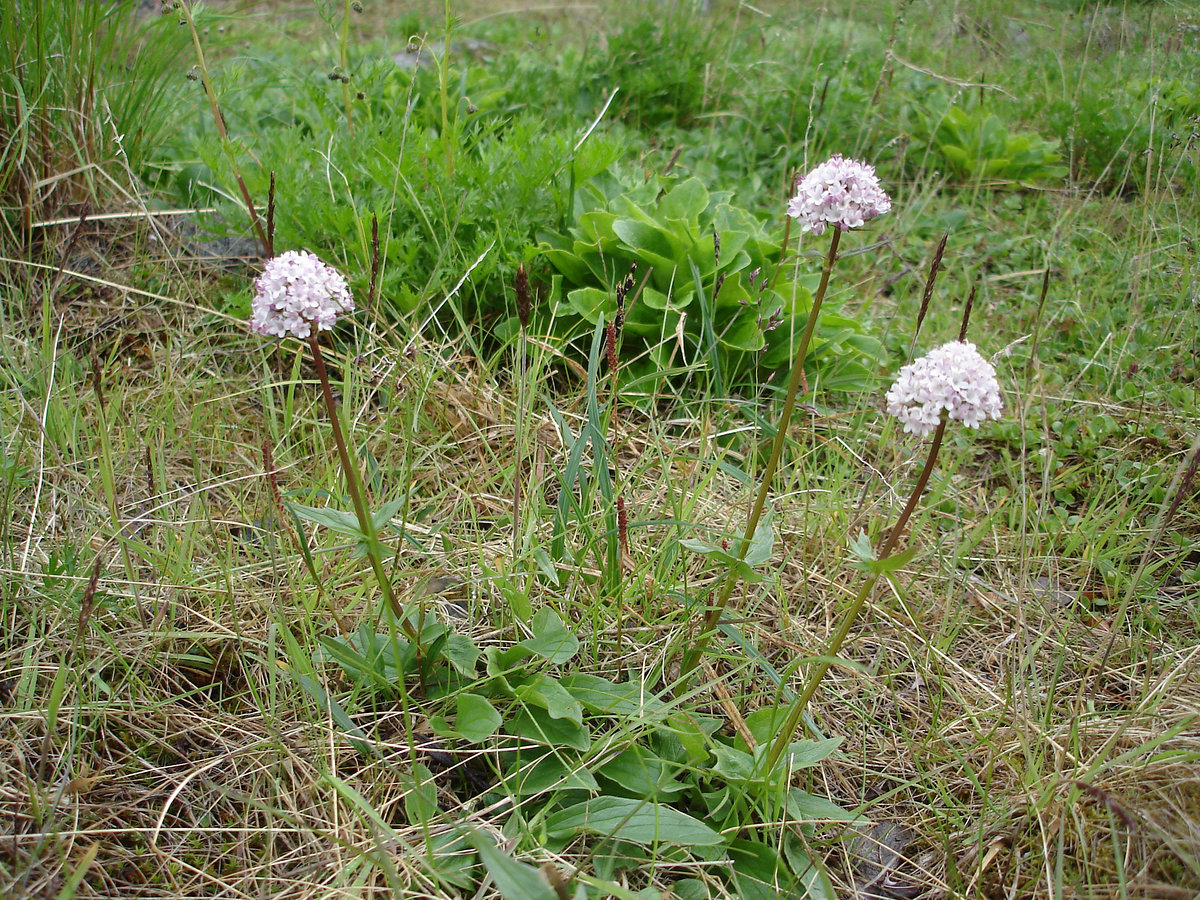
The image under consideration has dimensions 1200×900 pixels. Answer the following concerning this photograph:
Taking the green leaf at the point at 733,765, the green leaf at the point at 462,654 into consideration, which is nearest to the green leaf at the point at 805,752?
the green leaf at the point at 733,765

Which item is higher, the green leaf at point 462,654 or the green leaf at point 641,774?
the green leaf at point 462,654

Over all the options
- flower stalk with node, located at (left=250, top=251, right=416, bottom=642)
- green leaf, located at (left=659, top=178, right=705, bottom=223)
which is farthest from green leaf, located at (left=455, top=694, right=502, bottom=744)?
green leaf, located at (left=659, top=178, right=705, bottom=223)

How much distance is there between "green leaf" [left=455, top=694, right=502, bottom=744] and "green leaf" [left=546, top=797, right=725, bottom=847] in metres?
0.17

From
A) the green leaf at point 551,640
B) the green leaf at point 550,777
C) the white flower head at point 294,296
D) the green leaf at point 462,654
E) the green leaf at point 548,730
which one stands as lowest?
the green leaf at point 550,777

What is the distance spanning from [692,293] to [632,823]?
1.42 meters

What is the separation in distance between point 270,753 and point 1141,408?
2.24 m

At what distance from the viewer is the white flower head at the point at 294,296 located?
1193 mm

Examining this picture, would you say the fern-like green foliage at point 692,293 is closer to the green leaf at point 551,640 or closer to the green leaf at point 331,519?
the green leaf at point 551,640

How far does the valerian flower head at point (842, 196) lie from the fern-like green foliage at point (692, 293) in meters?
0.95

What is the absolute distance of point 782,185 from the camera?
332 centimetres

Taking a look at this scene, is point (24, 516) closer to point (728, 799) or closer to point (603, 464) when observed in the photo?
point (603, 464)

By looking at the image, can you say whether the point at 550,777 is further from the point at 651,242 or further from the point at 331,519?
the point at 651,242

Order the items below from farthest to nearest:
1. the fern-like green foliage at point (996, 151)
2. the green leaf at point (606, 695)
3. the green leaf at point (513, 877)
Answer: the fern-like green foliage at point (996, 151), the green leaf at point (606, 695), the green leaf at point (513, 877)

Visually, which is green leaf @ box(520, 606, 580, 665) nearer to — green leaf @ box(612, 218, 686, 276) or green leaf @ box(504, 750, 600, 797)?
green leaf @ box(504, 750, 600, 797)
